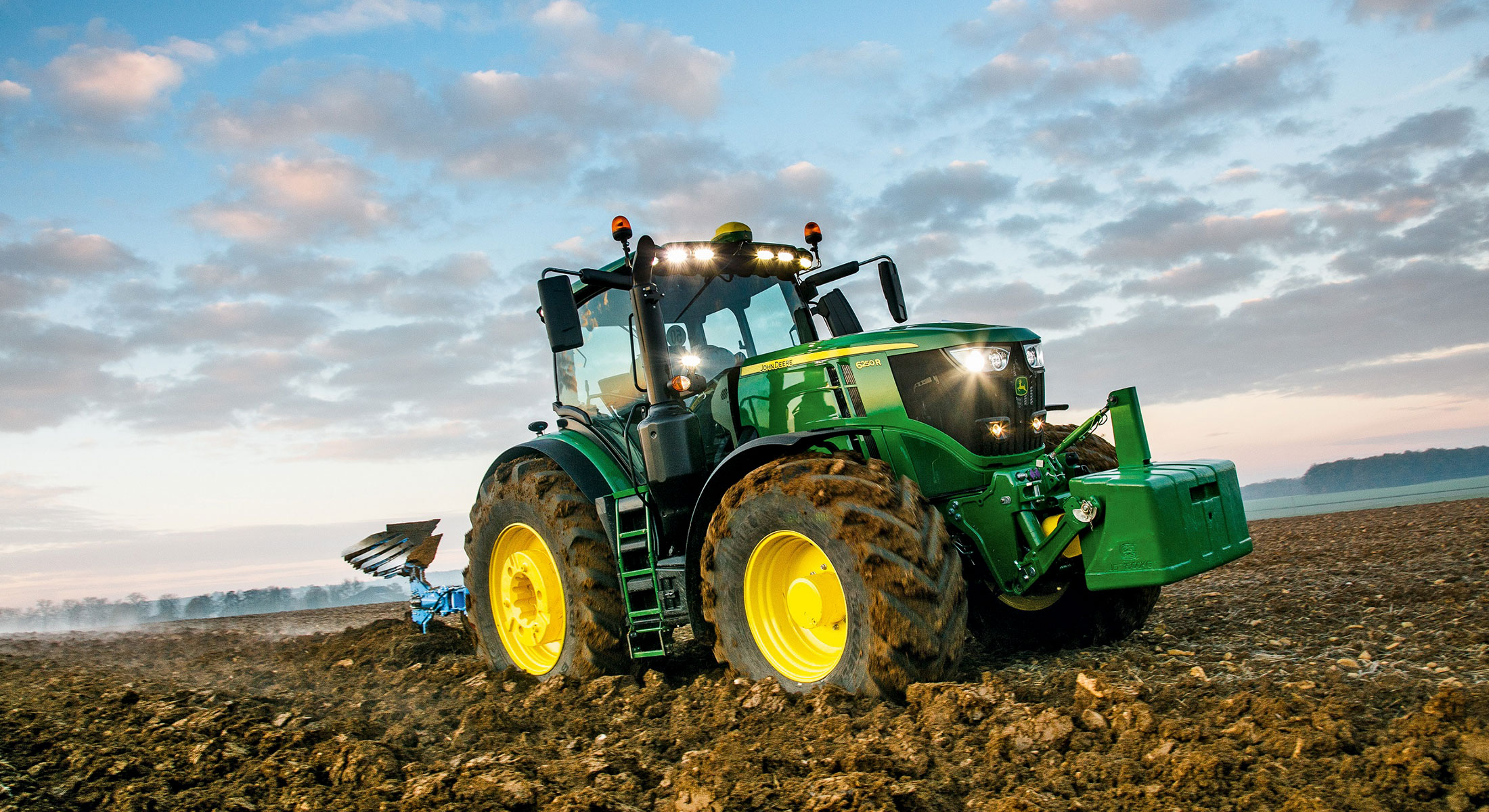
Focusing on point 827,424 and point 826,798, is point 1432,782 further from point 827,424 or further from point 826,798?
point 827,424

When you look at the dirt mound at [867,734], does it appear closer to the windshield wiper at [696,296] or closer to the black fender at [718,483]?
the black fender at [718,483]

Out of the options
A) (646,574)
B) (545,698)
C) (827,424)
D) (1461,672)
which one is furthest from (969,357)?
(545,698)

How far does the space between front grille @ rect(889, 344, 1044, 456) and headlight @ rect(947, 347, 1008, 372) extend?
26 mm

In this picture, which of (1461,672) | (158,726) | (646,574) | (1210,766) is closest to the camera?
(1210,766)

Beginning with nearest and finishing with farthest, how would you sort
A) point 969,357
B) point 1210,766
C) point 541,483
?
1. point 1210,766
2. point 969,357
3. point 541,483

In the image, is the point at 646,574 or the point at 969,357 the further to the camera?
the point at 646,574

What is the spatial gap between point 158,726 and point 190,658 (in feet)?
18.6

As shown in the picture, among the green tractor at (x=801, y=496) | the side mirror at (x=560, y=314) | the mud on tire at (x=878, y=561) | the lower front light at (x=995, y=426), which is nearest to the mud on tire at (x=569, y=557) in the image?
the green tractor at (x=801, y=496)

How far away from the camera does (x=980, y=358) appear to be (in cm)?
518

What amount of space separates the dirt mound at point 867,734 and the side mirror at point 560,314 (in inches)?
76.4

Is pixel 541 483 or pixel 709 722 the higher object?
pixel 541 483

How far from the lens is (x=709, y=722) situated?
436 centimetres

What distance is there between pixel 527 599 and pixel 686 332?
7.35 feet

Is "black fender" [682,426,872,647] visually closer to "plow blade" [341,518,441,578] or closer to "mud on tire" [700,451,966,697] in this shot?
"mud on tire" [700,451,966,697]
